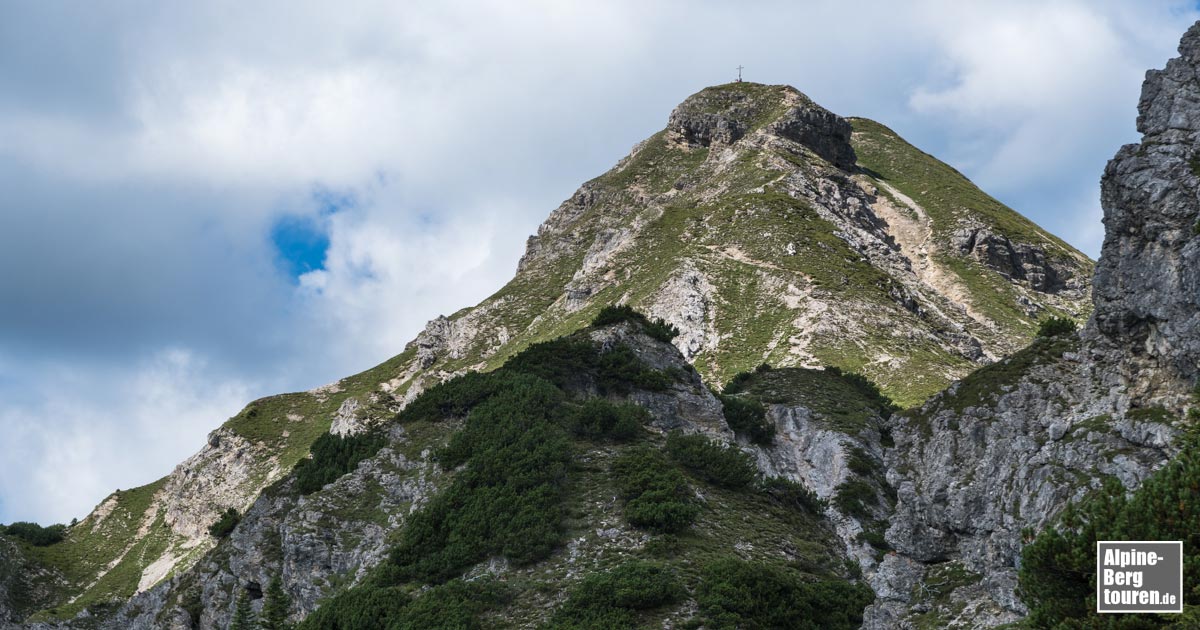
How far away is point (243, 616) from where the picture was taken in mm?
40938

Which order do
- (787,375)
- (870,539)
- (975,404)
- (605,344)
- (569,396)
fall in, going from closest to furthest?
→ (975,404) < (870,539) < (569,396) < (605,344) < (787,375)

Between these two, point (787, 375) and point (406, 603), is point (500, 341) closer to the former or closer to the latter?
point (787, 375)

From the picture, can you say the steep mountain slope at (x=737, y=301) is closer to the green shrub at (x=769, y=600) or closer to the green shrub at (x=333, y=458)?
the green shrub at (x=333, y=458)

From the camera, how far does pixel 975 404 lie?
27.7 m

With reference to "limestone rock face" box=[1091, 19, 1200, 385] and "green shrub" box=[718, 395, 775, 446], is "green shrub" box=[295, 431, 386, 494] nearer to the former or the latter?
"green shrub" box=[718, 395, 775, 446]

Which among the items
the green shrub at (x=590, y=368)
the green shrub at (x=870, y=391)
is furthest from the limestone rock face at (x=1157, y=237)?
the green shrub at (x=870, y=391)

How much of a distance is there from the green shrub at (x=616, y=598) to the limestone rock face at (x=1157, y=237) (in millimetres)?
16857

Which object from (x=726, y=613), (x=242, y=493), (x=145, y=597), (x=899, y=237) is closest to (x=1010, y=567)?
(x=726, y=613)

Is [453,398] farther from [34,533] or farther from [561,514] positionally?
[34,533]

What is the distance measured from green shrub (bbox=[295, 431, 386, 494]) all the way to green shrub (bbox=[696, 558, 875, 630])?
2775 centimetres

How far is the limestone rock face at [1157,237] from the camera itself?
68.8ft

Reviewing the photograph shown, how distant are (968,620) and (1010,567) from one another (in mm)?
1990

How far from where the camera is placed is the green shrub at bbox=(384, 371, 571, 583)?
35500 mm
